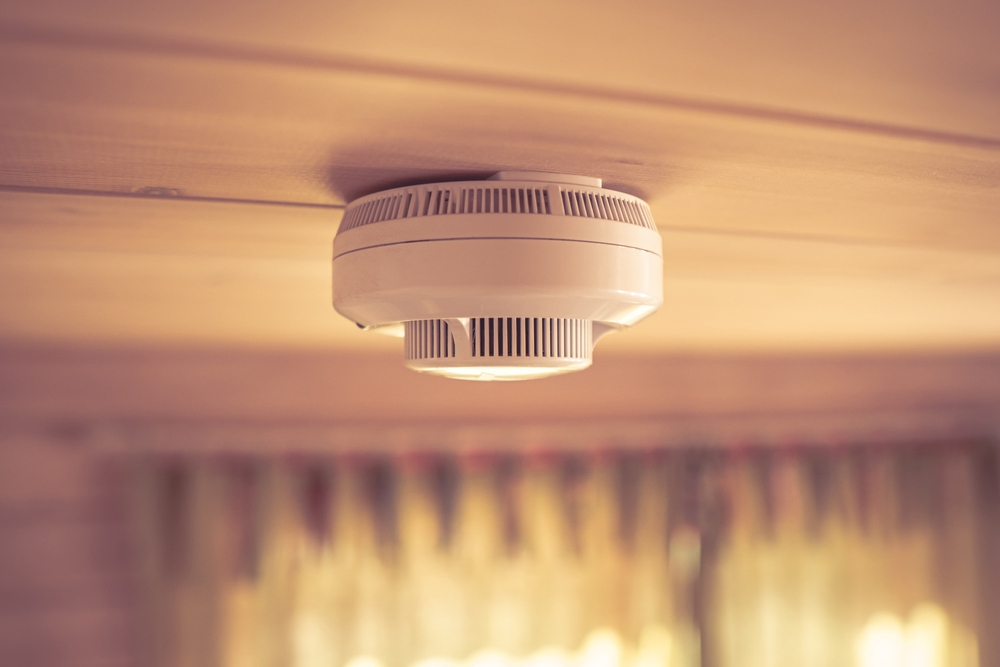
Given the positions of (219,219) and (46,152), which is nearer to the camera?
(46,152)

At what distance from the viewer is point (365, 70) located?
32 centimetres

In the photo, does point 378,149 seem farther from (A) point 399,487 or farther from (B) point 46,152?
(A) point 399,487

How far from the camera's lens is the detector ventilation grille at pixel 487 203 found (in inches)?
17.8

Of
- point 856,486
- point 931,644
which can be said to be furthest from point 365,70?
point 931,644

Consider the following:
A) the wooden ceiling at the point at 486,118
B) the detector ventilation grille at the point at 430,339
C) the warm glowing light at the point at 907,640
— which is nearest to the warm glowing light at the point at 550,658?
the warm glowing light at the point at 907,640

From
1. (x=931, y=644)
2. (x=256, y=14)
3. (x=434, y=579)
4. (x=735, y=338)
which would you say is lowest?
(x=931, y=644)

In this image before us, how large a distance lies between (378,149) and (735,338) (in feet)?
4.49

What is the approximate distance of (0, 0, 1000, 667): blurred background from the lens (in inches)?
12.5

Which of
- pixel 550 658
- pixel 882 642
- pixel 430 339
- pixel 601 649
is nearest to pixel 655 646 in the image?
pixel 601 649

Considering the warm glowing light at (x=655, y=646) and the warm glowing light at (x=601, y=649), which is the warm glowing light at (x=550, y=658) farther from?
the warm glowing light at (x=655, y=646)

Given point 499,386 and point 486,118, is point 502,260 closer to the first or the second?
point 486,118

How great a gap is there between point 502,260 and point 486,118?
93 mm

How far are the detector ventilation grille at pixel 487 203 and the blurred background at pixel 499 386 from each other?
0.6 inches

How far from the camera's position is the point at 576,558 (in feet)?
6.77
